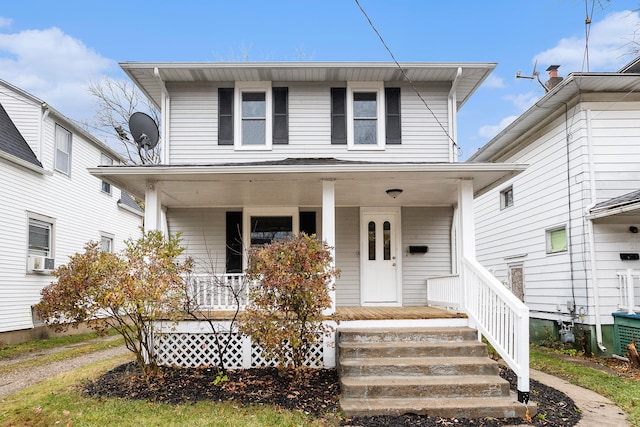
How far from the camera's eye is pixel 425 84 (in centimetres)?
990

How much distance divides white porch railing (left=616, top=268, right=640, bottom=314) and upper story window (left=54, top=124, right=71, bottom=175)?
1264 centimetres

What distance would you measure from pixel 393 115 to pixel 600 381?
18.7 feet

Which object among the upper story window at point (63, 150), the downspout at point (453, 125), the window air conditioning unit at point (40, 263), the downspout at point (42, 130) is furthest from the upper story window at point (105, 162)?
the downspout at point (453, 125)

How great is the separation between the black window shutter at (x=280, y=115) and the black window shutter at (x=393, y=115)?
6.41 ft

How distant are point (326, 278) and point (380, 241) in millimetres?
3882

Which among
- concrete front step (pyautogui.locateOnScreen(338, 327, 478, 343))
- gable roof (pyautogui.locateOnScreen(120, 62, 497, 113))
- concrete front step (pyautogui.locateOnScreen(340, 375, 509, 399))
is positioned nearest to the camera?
concrete front step (pyautogui.locateOnScreen(340, 375, 509, 399))

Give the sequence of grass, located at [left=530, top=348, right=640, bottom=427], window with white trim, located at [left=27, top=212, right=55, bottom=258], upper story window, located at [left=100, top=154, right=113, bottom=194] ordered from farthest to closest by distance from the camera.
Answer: upper story window, located at [left=100, top=154, right=113, bottom=194], window with white trim, located at [left=27, top=212, right=55, bottom=258], grass, located at [left=530, top=348, right=640, bottom=427]

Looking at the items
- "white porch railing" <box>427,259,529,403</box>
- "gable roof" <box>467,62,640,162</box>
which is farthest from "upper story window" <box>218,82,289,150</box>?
"gable roof" <box>467,62,640,162</box>

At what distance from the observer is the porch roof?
702 centimetres

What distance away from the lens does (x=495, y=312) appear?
6.04m

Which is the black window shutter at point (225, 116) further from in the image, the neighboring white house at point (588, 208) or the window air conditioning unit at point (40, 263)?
the neighboring white house at point (588, 208)

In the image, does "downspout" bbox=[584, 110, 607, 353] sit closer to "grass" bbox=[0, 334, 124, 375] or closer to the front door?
the front door

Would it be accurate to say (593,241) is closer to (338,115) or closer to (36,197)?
(338,115)

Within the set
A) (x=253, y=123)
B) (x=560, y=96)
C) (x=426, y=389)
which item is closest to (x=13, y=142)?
(x=253, y=123)
